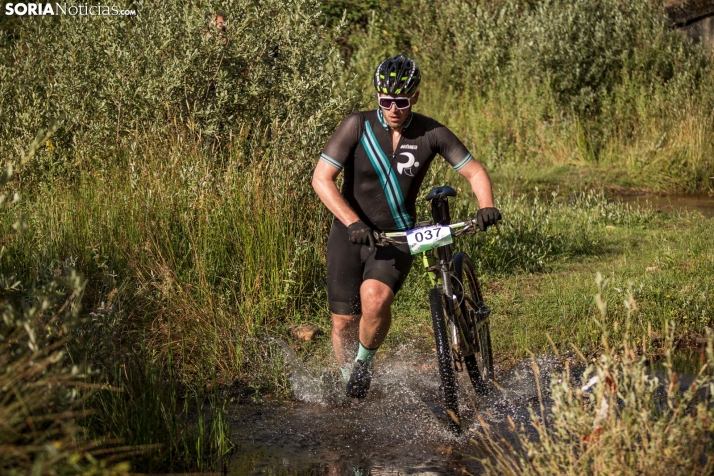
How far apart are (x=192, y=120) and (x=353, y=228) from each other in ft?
9.74

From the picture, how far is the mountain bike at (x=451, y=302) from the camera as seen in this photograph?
539cm

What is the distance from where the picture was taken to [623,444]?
416 centimetres

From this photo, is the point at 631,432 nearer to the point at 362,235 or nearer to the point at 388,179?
the point at 362,235

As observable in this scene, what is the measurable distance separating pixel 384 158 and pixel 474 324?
3.65ft

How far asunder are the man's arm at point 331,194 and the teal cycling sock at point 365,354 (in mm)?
805

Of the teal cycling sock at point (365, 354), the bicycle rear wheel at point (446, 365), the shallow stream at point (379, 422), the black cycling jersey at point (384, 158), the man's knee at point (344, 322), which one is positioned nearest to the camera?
the shallow stream at point (379, 422)

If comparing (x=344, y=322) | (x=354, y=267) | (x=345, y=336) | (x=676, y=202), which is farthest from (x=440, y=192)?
(x=676, y=202)

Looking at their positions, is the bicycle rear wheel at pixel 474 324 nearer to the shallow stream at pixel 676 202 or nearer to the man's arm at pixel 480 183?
the man's arm at pixel 480 183

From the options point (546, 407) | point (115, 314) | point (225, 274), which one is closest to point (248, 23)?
point (225, 274)

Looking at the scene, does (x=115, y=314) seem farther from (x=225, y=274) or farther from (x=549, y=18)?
(x=549, y=18)

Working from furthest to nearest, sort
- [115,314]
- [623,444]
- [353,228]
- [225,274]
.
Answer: [225,274] < [115,314] < [353,228] < [623,444]

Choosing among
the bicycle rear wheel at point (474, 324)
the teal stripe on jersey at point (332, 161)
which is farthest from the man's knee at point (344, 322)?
A: the teal stripe on jersey at point (332, 161)

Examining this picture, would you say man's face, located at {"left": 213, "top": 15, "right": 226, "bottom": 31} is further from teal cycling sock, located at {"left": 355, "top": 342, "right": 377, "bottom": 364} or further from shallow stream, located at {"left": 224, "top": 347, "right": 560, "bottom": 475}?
teal cycling sock, located at {"left": 355, "top": 342, "right": 377, "bottom": 364}

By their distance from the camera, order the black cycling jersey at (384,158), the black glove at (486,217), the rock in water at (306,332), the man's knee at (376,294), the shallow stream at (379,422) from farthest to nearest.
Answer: the rock in water at (306,332) < the black cycling jersey at (384,158) < the man's knee at (376,294) < the black glove at (486,217) < the shallow stream at (379,422)
